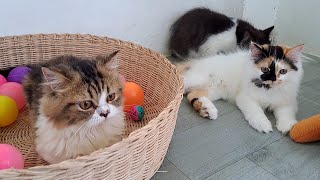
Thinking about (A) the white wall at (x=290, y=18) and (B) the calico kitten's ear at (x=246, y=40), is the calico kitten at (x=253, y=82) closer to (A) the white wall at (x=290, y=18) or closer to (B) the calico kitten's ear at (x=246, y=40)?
(B) the calico kitten's ear at (x=246, y=40)

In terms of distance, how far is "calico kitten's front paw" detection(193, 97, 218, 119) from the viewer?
1.74 meters

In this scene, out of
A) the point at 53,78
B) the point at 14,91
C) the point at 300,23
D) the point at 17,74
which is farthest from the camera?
the point at 300,23

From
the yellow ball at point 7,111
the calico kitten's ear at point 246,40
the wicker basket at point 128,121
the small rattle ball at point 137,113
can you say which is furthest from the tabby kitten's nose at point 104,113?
the calico kitten's ear at point 246,40

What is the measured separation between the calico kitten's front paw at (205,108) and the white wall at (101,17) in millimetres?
802

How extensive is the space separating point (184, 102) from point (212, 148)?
18.1 inches

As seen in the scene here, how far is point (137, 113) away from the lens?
1.55m

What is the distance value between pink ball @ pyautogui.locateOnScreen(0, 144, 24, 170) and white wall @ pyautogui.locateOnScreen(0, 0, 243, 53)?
967mm

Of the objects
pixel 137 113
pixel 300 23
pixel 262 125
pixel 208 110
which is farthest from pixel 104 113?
pixel 300 23

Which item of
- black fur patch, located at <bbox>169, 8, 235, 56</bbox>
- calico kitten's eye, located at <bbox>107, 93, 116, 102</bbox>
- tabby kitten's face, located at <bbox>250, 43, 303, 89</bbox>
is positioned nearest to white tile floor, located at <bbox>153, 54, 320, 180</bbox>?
tabby kitten's face, located at <bbox>250, 43, 303, 89</bbox>

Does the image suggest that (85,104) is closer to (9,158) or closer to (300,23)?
(9,158)

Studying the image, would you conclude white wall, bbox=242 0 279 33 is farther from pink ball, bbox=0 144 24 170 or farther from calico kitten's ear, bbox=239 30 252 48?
pink ball, bbox=0 144 24 170

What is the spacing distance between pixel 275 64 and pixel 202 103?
435 millimetres

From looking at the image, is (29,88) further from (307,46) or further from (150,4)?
(307,46)

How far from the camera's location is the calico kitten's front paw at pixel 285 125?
5.31 feet
